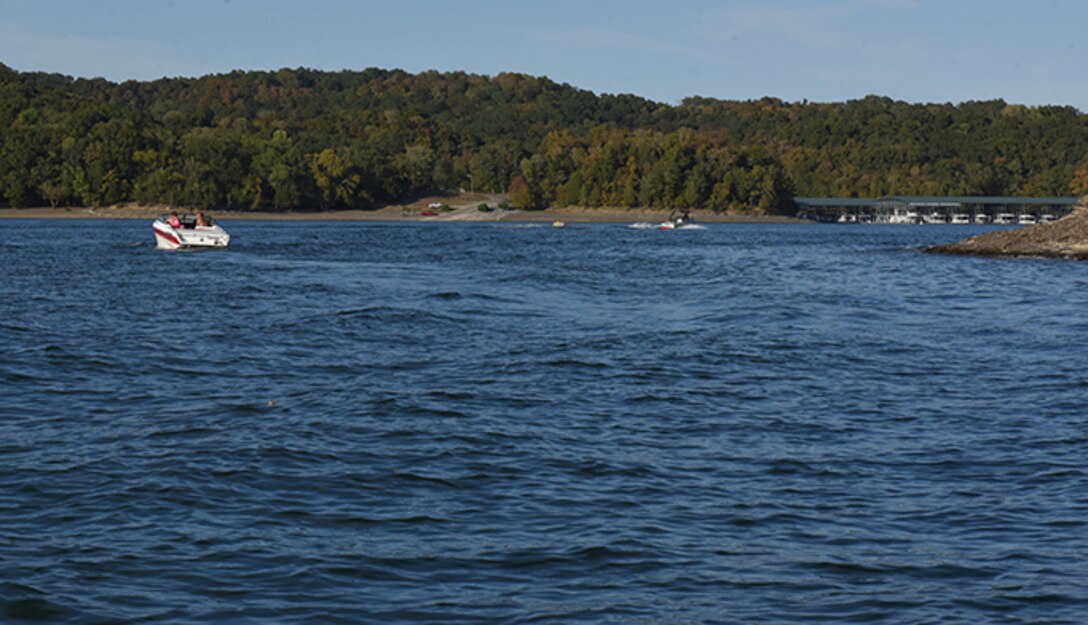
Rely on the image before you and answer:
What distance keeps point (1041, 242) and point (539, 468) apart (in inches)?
3802

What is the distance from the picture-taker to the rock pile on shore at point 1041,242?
10462 cm

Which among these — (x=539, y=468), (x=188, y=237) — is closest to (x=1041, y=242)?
(x=188, y=237)

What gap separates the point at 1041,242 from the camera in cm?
10894

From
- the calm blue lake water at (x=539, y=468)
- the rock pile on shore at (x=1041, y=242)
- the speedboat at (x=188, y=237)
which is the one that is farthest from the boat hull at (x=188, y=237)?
the rock pile on shore at (x=1041, y=242)

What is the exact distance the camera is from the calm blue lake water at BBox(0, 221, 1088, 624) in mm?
15711

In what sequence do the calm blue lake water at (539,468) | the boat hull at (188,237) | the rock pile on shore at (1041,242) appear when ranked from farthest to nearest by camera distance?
1. the boat hull at (188,237)
2. the rock pile on shore at (1041,242)
3. the calm blue lake water at (539,468)

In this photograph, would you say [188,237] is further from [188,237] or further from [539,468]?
[539,468]

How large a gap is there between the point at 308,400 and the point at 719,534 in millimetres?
14213

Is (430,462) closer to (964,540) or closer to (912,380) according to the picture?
(964,540)

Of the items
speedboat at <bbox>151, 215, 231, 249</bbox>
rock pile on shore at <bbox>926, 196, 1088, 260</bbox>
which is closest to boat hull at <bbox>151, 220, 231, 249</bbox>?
speedboat at <bbox>151, 215, 231, 249</bbox>

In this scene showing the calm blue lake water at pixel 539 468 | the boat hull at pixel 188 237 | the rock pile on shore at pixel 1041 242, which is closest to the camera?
the calm blue lake water at pixel 539 468

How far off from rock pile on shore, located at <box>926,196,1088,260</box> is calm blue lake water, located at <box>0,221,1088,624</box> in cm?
5791

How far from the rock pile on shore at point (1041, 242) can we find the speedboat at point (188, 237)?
6454 cm

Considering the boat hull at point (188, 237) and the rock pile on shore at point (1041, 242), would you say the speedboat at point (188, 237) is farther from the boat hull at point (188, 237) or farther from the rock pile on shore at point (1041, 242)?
the rock pile on shore at point (1041, 242)
